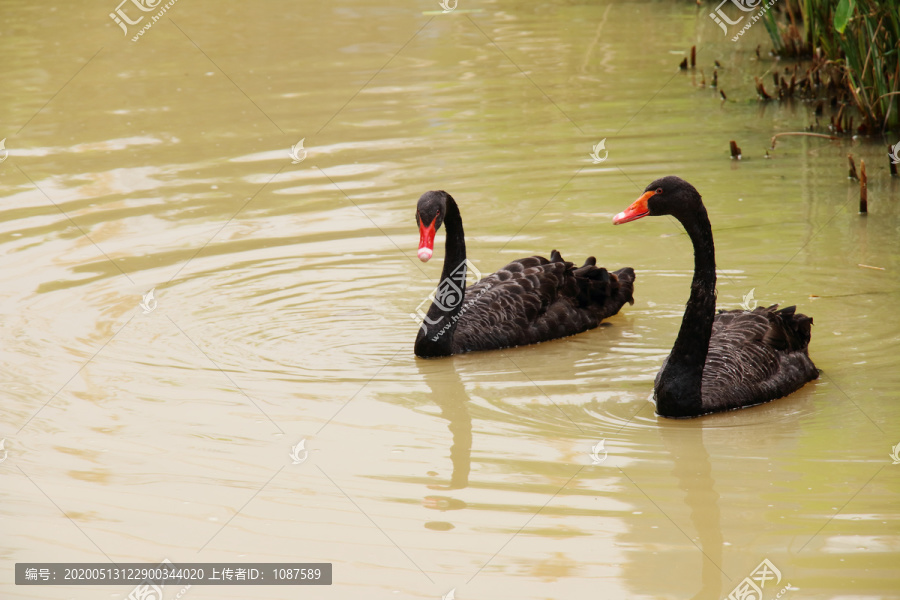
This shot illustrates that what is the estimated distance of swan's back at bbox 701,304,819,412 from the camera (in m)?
5.64

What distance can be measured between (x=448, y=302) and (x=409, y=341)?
1.29 feet

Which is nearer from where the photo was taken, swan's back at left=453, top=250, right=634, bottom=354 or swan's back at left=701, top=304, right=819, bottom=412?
swan's back at left=701, top=304, right=819, bottom=412

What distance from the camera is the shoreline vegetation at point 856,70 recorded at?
9359mm

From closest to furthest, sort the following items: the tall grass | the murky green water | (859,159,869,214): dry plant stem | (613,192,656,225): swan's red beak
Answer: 1. the murky green water
2. (613,192,656,225): swan's red beak
3. (859,159,869,214): dry plant stem
4. the tall grass

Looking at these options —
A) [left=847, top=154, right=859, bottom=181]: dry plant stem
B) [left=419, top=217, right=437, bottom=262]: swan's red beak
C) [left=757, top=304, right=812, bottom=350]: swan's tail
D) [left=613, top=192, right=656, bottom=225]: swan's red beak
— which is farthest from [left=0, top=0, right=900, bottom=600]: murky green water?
[left=613, top=192, right=656, bottom=225]: swan's red beak

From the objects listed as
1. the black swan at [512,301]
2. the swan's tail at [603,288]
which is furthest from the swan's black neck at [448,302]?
the swan's tail at [603,288]

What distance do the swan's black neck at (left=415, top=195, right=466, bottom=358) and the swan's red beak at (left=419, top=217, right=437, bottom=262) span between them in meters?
0.44

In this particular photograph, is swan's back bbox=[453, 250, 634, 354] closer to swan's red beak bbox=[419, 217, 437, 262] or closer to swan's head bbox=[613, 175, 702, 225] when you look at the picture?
swan's red beak bbox=[419, 217, 437, 262]

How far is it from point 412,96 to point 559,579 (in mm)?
9226

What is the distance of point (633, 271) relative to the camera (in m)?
7.29

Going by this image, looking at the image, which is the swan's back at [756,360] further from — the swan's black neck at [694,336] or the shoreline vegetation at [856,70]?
the shoreline vegetation at [856,70]

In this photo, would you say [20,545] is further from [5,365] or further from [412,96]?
[412,96]

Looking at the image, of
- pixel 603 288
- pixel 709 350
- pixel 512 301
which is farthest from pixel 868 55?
pixel 709 350

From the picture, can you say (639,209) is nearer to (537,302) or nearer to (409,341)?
(537,302)
